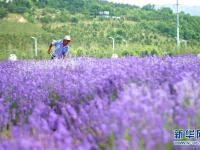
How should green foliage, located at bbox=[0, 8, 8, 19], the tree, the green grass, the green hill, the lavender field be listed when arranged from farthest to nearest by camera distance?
the tree, green foliage, located at bbox=[0, 8, 8, 19], the green grass, the green hill, the lavender field

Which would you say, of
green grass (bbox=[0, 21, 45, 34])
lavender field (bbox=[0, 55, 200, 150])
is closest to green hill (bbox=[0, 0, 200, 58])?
green grass (bbox=[0, 21, 45, 34])

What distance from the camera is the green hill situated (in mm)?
31812

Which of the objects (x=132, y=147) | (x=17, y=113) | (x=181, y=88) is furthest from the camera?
(x=17, y=113)

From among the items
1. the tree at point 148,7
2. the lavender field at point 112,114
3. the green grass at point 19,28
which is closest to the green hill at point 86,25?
the green grass at point 19,28

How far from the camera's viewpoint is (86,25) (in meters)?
38.1

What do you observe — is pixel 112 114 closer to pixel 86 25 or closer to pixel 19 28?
pixel 19 28

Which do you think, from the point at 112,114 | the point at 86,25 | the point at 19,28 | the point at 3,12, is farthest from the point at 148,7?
the point at 112,114

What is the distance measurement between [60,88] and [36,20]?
35220 mm

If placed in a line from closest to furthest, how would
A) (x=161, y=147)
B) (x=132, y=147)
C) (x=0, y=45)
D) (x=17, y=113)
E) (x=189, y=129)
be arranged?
(x=132, y=147)
(x=161, y=147)
(x=189, y=129)
(x=17, y=113)
(x=0, y=45)

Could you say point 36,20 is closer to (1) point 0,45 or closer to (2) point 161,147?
(1) point 0,45

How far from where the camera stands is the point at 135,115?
218cm

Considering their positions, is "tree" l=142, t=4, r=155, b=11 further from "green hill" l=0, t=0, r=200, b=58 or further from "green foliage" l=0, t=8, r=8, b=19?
"green foliage" l=0, t=8, r=8, b=19

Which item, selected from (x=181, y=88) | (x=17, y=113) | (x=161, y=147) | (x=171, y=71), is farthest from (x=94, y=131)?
(x=17, y=113)

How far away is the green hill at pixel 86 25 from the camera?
104ft
